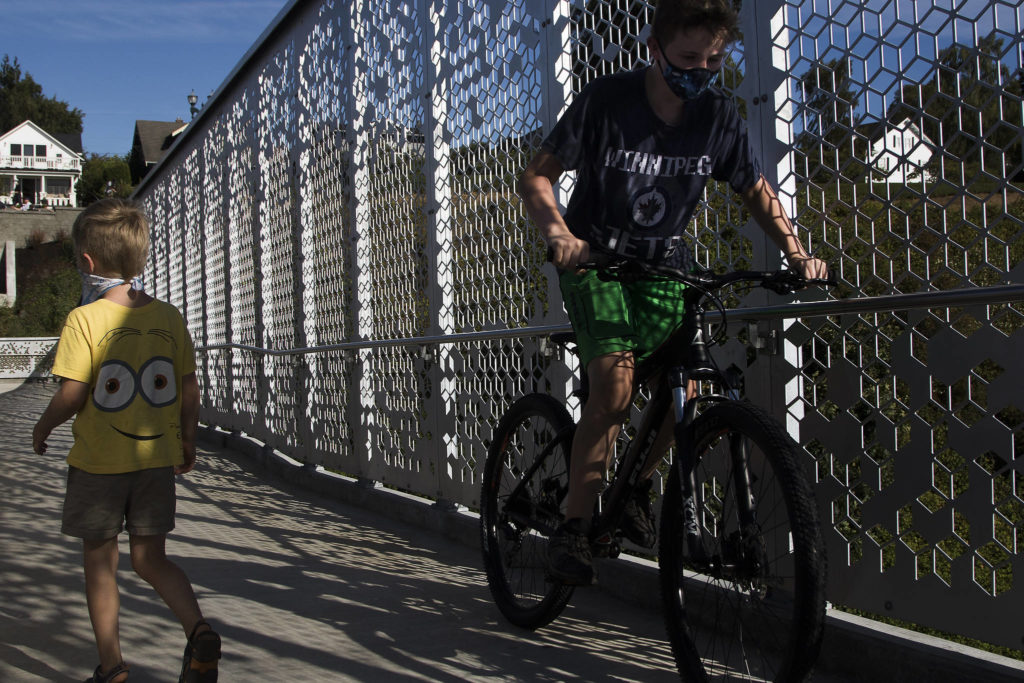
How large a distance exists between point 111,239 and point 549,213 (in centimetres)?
127

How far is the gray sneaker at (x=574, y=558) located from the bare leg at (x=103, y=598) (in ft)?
4.09

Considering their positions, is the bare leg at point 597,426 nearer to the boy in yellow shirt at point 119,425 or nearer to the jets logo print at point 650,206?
the jets logo print at point 650,206

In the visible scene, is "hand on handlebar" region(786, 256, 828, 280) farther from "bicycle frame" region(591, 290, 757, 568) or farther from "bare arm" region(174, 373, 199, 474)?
"bare arm" region(174, 373, 199, 474)

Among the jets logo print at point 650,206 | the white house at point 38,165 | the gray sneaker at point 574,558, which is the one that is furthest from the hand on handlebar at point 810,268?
the white house at point 38,165

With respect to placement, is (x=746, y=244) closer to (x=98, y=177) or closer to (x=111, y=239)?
(x=111, y=239)

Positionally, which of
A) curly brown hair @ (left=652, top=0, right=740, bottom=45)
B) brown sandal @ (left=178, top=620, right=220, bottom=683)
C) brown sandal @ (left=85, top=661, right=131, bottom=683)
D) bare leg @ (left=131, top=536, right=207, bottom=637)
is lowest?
brown sandal @ (left=85, top=661, right=131, bottom=683)

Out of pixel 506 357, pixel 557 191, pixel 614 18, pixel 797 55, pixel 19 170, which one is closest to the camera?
pixel 797 55

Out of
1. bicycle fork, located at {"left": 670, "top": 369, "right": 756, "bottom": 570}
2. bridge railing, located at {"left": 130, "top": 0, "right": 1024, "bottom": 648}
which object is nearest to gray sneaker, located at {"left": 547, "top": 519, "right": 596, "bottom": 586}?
bicycle fork, located at {"left": 670, "top": 369, "right": 756, "bottom": 570}

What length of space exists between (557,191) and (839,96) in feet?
5.45

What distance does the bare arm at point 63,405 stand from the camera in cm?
289

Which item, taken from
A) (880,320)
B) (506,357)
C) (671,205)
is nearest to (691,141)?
(671,205)

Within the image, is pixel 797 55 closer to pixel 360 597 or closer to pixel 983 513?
pixel 983 513

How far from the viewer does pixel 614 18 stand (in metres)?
4.17

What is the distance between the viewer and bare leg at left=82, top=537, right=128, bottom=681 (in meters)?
2.92
